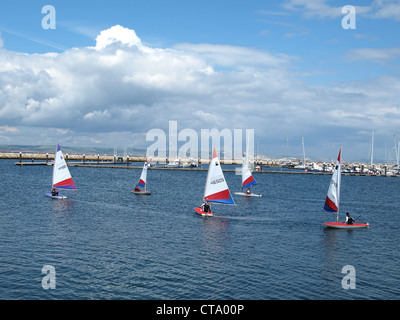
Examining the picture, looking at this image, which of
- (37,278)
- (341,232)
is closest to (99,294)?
(37,278)

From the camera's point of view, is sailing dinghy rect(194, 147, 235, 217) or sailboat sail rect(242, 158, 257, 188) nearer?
sailing dinghy rect(194, 147, 235, 217)

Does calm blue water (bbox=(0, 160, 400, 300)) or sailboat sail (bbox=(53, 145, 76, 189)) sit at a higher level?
sailboat sail (bbox=(53, 145, 76, 189))

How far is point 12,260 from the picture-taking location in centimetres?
3083

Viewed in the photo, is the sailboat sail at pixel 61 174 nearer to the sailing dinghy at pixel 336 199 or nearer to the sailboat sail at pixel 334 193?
the sailboat sail at pixel 334 193

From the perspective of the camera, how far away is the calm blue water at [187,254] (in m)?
26.2

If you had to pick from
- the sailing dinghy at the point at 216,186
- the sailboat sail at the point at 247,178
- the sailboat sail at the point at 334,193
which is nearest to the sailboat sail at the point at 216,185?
the sailing dinghy at the point at 216,186

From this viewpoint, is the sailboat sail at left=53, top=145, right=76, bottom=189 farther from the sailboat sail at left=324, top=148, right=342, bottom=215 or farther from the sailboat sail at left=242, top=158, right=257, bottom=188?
the sailboat sail at left=324, top=148, right=342, bottom=215

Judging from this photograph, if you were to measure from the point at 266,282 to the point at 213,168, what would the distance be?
2619cm

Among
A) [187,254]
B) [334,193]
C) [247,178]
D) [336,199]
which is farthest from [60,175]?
[336,199]

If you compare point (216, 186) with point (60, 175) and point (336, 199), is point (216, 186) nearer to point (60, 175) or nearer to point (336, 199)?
point (336, 199)

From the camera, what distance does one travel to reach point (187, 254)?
34625 mm

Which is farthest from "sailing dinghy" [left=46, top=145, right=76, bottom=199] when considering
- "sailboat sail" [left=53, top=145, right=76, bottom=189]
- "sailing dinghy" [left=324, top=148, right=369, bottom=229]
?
"sailing dinghy" [left=324, top=148, right=369, bottom=229]

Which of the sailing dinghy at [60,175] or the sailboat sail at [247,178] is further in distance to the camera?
the sailboat sail at [247,178]

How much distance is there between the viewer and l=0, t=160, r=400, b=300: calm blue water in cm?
2616
